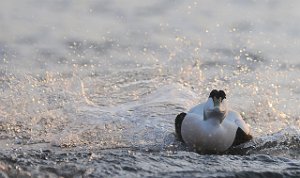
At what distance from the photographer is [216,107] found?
8.24m

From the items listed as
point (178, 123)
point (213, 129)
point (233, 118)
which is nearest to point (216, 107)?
point (213, 129)

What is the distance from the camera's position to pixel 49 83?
10.4m

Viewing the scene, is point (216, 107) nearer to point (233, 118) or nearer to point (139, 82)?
point (233, 118)

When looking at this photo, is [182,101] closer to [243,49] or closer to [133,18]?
[243,49]

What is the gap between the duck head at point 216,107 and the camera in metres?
8.25

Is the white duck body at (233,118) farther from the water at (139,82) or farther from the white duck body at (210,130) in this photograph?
the water at (139,82)

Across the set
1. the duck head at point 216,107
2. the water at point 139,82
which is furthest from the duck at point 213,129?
the water at point 139,82

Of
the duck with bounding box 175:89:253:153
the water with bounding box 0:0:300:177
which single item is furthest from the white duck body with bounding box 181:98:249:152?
the water with bounding box 0:0:300:177

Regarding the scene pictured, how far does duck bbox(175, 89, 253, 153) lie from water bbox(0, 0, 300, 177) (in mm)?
144

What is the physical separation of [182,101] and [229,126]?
1.71 metres

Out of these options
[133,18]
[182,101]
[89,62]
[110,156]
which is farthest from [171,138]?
[133,18]

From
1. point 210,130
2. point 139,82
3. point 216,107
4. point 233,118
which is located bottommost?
point 210,130

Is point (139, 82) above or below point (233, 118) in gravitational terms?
above

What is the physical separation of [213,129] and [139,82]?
264cm
